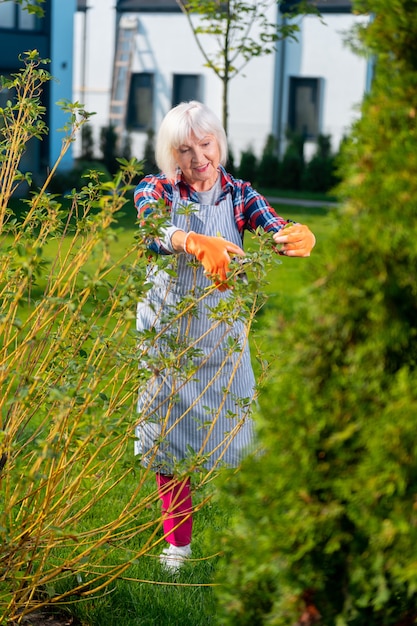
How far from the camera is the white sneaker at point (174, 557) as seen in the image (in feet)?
12.2

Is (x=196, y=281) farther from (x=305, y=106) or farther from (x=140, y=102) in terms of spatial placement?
(x=140, y=102)

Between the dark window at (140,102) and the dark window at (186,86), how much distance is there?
724mm

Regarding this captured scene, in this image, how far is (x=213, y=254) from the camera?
319 centimetres

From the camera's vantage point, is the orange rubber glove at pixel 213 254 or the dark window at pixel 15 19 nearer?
the orange rubber glove at pixel 213 254

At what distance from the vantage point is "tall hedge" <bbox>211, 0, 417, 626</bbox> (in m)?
1.65

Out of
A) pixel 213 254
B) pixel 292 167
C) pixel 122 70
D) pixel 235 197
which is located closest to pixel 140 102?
pixel 122 70

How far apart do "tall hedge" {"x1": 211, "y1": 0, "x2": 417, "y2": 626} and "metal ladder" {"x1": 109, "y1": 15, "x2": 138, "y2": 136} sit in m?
25.4

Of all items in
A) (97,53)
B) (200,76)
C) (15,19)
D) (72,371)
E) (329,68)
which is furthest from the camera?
(97,53)

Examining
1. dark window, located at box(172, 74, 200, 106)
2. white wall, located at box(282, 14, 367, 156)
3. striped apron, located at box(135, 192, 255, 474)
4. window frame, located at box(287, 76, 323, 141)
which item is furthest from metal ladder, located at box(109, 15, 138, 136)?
striped apron, located at box(135, 192, 255, 474)

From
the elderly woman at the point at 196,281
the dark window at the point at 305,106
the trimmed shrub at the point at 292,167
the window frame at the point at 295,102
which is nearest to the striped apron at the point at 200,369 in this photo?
the elderly woman at the point at 196,281

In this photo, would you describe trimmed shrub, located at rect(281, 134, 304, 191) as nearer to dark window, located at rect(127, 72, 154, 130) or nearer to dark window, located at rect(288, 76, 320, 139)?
dark window, located at rect(288, 76, 320, 139)

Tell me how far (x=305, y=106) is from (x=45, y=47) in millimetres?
8925

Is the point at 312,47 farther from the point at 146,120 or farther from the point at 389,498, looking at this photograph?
the point at 389,498

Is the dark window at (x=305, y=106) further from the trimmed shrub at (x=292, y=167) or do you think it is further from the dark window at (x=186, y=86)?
the dark window at (x=186, y=86)
